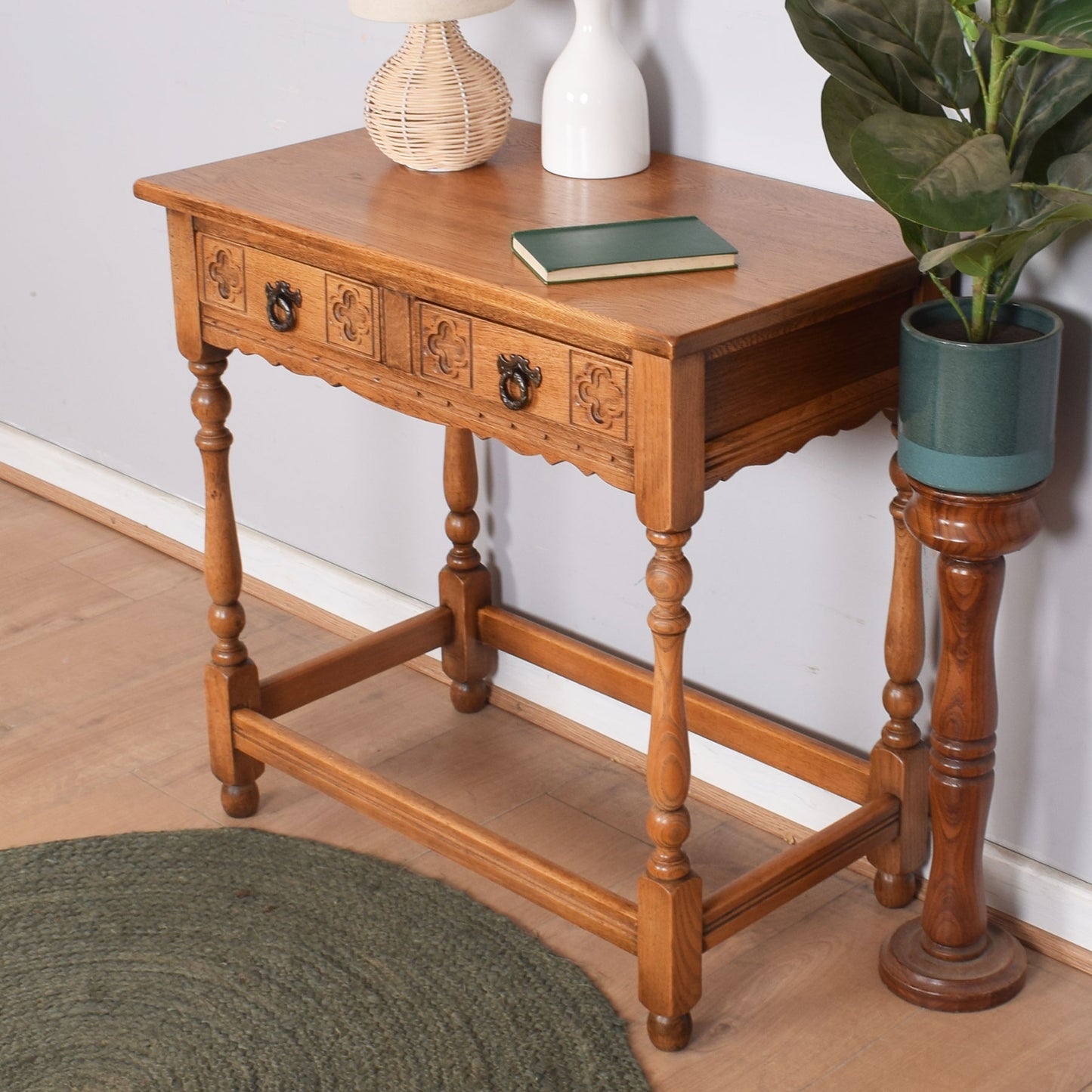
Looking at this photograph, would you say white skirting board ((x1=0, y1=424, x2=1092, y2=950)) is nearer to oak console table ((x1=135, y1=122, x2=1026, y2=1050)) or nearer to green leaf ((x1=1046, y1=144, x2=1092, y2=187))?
oak console table ((x1=135, y1=122, x2=1026, y2=1050))

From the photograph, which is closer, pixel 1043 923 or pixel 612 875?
pixel 1043 923

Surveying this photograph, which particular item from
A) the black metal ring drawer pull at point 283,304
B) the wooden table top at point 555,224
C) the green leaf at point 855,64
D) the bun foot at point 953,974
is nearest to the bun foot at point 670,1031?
the bun foot at point 953,974

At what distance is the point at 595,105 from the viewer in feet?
6.47

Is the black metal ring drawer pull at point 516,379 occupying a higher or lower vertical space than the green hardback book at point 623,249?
lower

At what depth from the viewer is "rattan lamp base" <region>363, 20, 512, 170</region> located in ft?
6.70

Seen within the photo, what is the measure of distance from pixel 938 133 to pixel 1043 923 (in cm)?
107

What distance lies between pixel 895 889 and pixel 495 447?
93 cm

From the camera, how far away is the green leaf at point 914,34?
1525mm

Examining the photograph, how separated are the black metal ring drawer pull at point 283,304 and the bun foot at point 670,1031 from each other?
958mm

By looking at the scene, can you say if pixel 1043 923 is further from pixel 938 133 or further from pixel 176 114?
pixel 176 114

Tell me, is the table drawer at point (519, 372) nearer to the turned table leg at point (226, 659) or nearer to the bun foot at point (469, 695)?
the turned table leg at point (226, 659)

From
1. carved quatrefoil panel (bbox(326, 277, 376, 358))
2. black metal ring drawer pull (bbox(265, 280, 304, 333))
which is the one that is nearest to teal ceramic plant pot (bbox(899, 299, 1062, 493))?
carved quatrefoil panel (bbox(326, 277, 376, 358))

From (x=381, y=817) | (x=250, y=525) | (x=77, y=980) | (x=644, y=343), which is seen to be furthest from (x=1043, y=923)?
(x=250, y=525)

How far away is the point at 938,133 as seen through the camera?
58.2 inches
